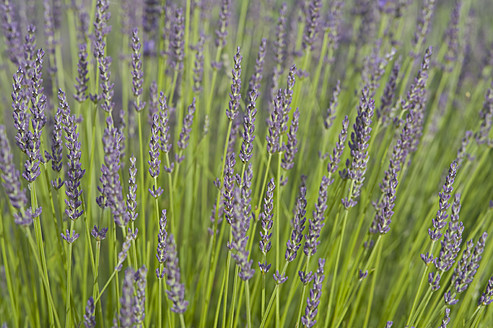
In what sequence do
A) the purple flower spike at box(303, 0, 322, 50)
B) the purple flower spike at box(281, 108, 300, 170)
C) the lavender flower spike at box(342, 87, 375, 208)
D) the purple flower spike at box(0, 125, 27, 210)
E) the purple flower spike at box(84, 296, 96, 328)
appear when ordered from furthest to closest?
1. the purple flower spike at box(303, 0, 322, 50)
2. the purple flower spike at box(281, 108, 300, 170)
3. the lavender flower spike at box(342, 87, 375, 208)
4. the purple flower spike at box(84, 296, 96, 328)
5. the purple flower spike at box(0, 125, 27, 210)

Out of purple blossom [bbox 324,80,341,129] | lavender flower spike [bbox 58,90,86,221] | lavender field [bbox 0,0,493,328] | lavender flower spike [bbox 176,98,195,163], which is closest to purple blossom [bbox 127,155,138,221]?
lavender field [bbox 0,0,493,328]

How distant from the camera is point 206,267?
167cm

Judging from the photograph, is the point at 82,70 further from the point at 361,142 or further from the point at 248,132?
the point at 361,142

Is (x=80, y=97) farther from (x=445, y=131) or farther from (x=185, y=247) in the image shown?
(x=445, y=131)

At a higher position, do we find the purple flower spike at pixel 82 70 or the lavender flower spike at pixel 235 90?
the purple flower spike at pixel 82 70

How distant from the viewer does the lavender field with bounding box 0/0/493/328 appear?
1.16 metres

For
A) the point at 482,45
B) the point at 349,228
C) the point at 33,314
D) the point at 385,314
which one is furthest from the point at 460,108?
the point at 33,314

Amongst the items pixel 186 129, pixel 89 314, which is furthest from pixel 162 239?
pixel 186 129

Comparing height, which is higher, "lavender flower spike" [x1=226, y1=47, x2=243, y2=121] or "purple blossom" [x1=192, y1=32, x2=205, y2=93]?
"purple blossom" [x1=192, y1=32, x2=205, y2=93]

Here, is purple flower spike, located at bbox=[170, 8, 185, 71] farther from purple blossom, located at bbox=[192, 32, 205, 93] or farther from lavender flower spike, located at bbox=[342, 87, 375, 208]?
lavender flower spike, located at bbox=[342, 87, 375, 208]

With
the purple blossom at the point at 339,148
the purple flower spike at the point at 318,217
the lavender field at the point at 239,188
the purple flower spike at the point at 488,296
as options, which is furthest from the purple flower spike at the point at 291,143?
the purple flower spike at the point at 488,296

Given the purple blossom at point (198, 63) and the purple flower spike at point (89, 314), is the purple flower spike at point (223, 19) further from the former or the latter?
the purple flower spike at point (89, 314)

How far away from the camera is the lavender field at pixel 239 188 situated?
1.16 m

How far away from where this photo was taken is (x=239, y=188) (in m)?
1.13
